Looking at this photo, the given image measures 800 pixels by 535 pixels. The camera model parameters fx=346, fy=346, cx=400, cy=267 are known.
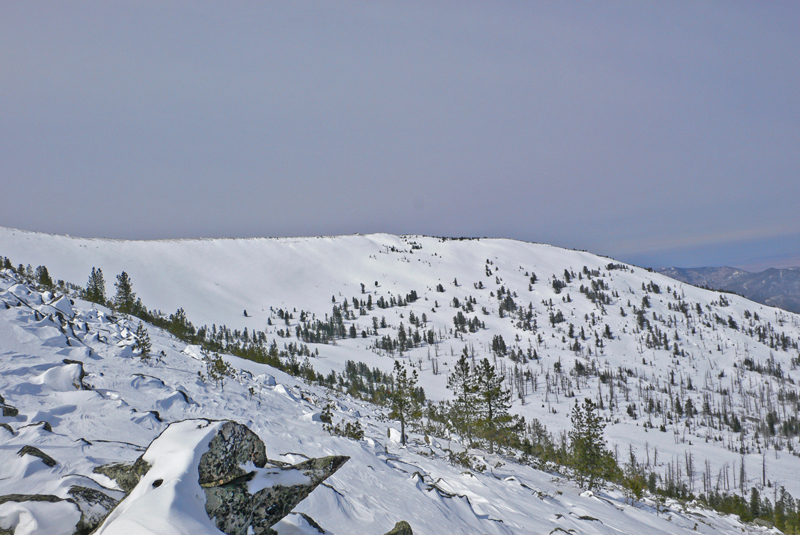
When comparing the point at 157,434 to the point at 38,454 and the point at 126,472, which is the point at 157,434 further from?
the point at 126,472

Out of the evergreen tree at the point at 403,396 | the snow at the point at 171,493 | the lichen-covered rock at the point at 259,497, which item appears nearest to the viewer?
the snow at the point at 171,493

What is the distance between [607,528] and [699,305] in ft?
762

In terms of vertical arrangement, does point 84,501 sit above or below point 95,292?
above

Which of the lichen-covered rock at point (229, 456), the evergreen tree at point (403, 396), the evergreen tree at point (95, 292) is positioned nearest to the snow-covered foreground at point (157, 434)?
the lichen-covered rock at point (229, 456)

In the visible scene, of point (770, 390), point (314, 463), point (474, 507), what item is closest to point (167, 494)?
point (314, 463)

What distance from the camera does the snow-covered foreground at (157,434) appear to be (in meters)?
4.71

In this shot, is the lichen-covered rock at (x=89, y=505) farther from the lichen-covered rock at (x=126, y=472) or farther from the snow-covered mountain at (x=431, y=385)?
the snow-covered mountain at (x=431, y=385)

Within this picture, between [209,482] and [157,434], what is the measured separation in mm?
6175

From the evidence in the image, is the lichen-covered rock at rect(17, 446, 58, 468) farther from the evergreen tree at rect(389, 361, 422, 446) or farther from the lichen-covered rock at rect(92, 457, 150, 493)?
the evergreen tree at rect(389, 361, 422, 446)

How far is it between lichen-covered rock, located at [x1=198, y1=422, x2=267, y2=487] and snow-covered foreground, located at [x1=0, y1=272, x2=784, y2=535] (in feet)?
0.79

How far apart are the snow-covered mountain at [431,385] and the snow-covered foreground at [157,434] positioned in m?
0.06

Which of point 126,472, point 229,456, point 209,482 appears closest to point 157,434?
point 126,472

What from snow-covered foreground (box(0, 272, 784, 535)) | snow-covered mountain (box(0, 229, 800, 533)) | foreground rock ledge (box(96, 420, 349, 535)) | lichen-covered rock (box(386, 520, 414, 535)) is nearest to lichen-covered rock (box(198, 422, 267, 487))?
foreground rock ledge (box(96, 420, 349, 535))

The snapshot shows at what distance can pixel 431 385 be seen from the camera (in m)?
109
